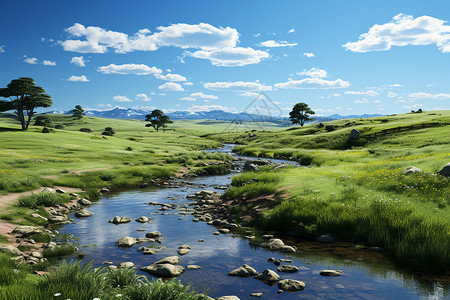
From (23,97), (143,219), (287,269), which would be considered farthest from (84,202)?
(23,97)

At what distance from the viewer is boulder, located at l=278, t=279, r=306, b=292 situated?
9465 mm

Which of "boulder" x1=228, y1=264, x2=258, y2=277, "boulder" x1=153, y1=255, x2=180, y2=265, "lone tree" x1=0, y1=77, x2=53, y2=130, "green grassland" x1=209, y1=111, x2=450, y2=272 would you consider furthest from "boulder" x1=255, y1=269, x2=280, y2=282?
"lone tree" x1=0, y1=77, x2=53, y2=130

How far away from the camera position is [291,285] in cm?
957

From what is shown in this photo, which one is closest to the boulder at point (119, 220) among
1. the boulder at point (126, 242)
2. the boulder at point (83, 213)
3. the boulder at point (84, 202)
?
the boulder at point (83, 213)

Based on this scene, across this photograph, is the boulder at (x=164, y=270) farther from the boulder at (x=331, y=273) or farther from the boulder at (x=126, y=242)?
the boulder at (x=331, y=273)

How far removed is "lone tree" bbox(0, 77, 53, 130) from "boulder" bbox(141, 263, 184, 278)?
84.1 metres

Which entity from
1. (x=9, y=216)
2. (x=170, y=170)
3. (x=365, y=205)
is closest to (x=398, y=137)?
(x=170, y=170)

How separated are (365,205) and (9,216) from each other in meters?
19.6

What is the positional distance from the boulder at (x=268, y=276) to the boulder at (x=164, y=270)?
2.99 meters

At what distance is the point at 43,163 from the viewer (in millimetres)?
35062

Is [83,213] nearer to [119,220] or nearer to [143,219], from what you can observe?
[119,220]

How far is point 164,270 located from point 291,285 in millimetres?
4612

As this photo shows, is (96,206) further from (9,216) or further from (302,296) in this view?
(302,296)

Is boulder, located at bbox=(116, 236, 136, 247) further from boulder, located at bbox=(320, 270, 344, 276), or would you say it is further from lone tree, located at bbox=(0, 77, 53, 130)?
lone tree, located at bbox=(0, 77, 53, 130)
